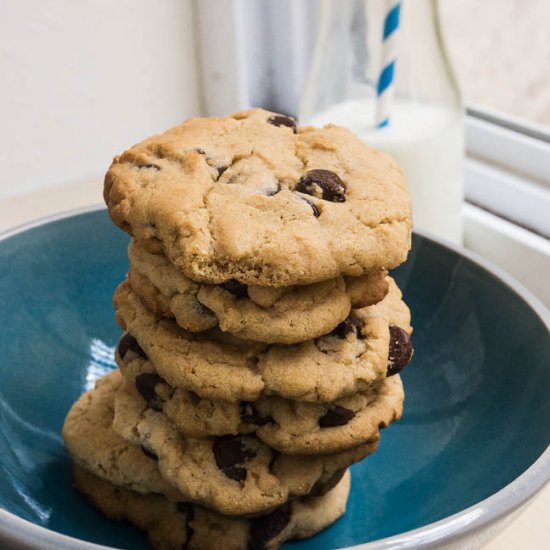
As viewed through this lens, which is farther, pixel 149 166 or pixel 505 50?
pixel 505 50

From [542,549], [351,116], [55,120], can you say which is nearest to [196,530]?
[542,549]

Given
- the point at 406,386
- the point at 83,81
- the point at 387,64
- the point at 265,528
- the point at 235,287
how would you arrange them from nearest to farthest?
the point at 235,287 < the point at 265,528 < the point at 406,386 < the point at 387,64 < the point at 83,81

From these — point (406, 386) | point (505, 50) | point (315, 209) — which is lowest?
point (406, 386)

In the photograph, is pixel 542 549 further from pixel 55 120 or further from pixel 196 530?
pixel 55 120

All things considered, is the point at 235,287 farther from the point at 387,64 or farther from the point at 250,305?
the point at 387,64

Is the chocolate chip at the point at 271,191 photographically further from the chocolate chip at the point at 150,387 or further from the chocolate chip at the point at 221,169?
the chocolate chip at the point at 150,387

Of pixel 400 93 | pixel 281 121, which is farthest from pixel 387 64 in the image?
pixel 281 121
